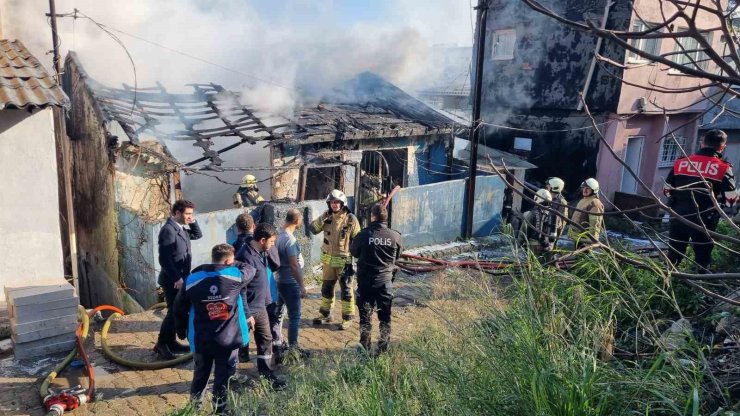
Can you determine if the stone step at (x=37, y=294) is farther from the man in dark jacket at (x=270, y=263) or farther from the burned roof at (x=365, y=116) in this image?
the burned roof at (x=365, y=116)

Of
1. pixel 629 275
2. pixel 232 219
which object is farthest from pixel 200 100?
pixel 629 275

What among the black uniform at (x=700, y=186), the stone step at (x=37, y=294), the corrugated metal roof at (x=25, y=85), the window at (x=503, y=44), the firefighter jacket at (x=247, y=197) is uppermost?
the window at (x=503, y=44)

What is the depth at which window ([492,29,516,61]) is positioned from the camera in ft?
55.8

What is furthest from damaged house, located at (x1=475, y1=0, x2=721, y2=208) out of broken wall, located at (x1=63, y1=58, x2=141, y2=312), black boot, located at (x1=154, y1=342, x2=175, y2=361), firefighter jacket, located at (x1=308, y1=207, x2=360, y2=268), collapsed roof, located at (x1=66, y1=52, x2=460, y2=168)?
black boot, located at (x1=154, y1=342, x2=175, y2=361)

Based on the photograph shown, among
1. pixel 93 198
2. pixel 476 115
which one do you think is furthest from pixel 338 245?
pixel 93 198

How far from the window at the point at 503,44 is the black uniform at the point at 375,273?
13591 millimetres

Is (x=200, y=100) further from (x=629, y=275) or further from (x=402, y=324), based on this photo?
(x=629, y=275)

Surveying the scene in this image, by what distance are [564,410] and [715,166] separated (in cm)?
411

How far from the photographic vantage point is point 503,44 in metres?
17.3

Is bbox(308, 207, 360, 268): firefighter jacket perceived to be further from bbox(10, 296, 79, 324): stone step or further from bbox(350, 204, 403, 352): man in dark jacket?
bbox(10, 296, 79, 324): stone step

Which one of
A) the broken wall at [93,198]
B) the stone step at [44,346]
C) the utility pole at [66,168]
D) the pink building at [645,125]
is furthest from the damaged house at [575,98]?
the stone step at [44,346]

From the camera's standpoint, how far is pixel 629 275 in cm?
538

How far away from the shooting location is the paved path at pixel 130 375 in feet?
15.3

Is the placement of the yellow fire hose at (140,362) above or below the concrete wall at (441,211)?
below
